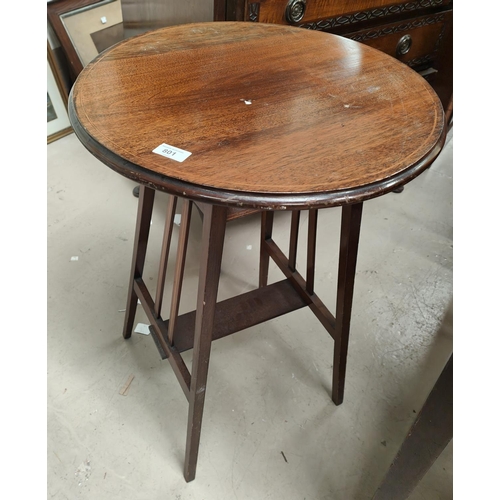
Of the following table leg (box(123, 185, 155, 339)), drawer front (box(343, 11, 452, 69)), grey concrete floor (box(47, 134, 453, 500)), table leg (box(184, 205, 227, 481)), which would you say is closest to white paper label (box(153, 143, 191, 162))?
table leg (box(184, 205, 227, 481))

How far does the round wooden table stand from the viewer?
2.20 ft

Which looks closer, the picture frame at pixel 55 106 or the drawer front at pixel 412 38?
the drawer front at pixel 412 38

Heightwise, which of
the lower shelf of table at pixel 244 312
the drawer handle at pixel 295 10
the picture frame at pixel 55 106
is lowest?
the lower shelf of table at pixel 244 312

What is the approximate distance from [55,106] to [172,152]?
1896mm

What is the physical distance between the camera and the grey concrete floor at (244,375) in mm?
1142

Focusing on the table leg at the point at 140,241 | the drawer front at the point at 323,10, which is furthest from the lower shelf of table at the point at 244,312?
the drawer front at the point at 323,10

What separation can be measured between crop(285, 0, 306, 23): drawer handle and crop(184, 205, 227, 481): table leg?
2.94ft

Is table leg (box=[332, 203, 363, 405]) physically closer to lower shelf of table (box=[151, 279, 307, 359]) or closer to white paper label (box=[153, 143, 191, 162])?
lower shelf of table (box=[151, 279, 307, 359])

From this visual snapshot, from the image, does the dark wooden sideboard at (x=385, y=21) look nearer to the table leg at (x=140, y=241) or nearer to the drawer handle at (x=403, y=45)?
the drawer handle at (x=403, y=45)

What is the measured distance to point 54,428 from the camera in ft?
3.97

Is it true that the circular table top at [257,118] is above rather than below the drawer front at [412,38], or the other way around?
below

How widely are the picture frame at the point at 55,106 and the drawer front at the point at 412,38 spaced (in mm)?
1503

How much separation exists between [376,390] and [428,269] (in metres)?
0.65

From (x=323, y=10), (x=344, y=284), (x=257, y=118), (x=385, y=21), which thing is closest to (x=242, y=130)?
(x=257, y=118)
